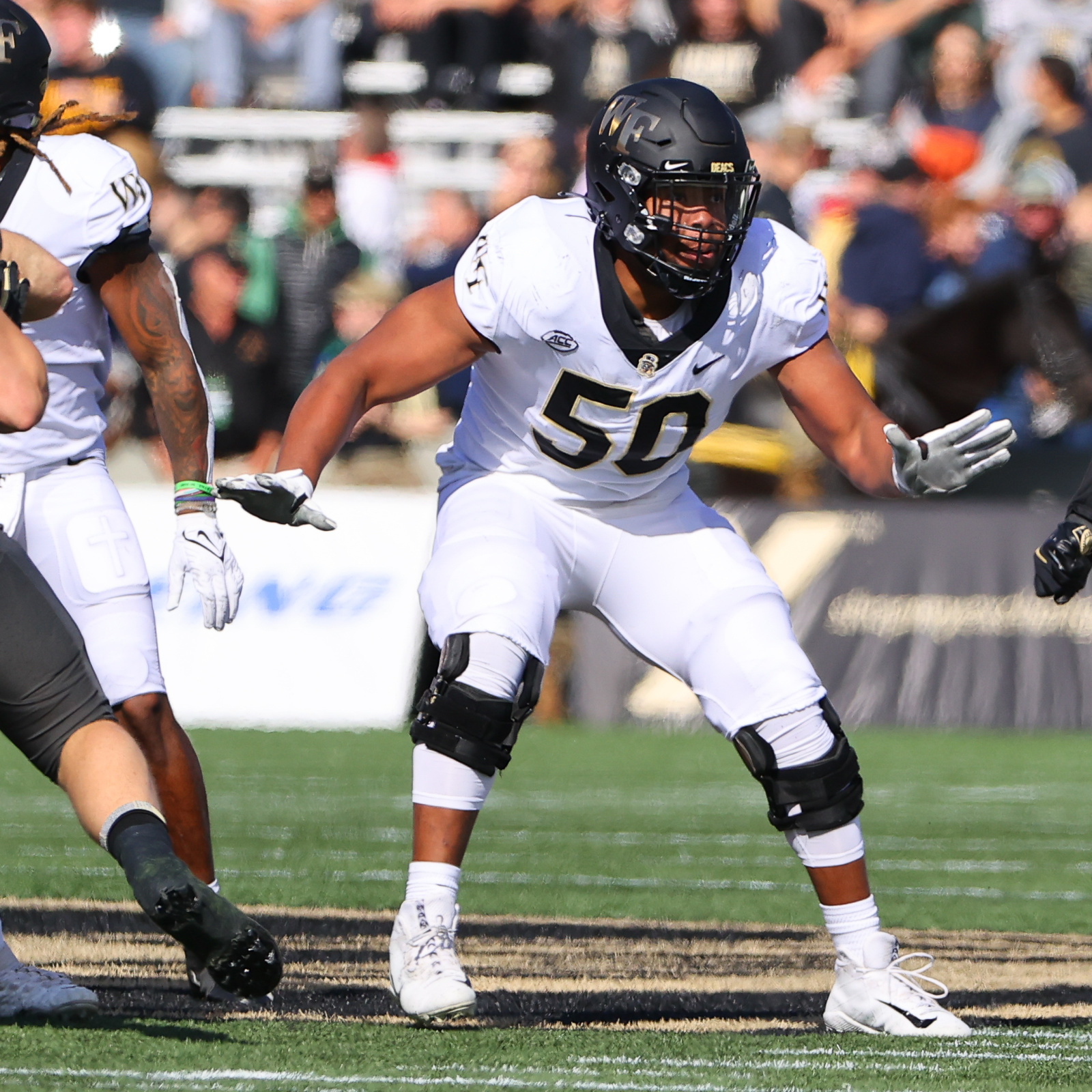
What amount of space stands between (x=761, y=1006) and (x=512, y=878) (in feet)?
7.33

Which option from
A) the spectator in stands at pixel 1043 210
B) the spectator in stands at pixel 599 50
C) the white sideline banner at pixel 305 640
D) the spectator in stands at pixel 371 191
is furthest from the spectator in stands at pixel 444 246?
the spectator in stands at pixel 1043 210

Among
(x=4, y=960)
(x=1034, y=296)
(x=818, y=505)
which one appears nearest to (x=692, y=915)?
(x=4, y=960)

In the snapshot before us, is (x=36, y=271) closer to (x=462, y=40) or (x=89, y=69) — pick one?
(x=89, y=69)

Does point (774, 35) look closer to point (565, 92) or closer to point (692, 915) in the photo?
point (565, 92)

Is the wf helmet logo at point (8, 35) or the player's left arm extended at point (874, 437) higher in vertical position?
the wf helmet logo at point (8, 35)

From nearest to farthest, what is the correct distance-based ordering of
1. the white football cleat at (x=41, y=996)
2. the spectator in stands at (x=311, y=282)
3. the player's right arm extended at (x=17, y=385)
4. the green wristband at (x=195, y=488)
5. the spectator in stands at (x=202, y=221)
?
the player's right arm extended at (x=17, y=385) → the white football cleat at (x=41, y=996) → the green wristband at (x=195, y=488) → the spectator in stands at (x=311, y=282) → the spectator in stands at (x=202, y=221)

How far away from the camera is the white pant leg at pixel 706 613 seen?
4.54 m

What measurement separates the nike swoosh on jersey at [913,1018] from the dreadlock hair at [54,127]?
2.33 m

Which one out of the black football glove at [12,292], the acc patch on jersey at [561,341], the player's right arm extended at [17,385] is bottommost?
the acc patch on jersey at [561,341]

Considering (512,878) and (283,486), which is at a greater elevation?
(283,486)

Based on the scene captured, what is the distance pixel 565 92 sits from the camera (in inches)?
569

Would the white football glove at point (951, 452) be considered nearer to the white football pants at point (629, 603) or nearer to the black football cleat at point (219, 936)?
the white football pants at point (629, 603)

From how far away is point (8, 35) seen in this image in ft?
14.2

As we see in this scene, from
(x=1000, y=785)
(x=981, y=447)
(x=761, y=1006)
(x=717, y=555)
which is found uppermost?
(x=981, y=447)
